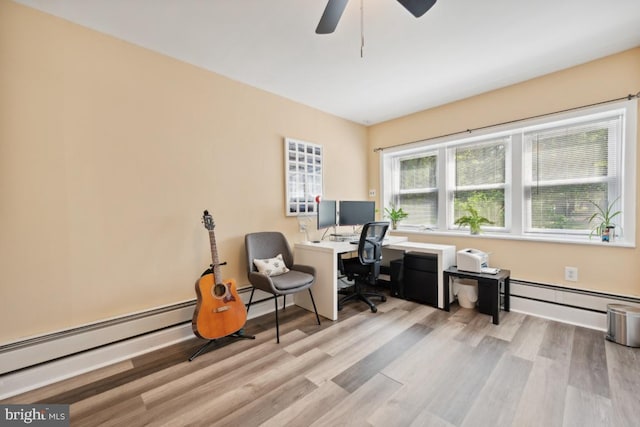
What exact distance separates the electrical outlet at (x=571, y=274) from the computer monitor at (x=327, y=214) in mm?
2394

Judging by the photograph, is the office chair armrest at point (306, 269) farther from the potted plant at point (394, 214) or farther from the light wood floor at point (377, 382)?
the potted plant at point (394, 214)

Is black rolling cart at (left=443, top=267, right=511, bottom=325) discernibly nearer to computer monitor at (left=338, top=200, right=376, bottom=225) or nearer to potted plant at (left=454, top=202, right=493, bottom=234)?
potted plant at (left=454, top=202, right=493, bottom=234)

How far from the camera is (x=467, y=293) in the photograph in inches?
116

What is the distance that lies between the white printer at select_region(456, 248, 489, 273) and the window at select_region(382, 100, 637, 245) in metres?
0.44

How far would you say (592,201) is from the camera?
2584 mm

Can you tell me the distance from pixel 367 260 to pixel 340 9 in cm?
225

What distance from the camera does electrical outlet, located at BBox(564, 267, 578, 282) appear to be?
2.59 meters

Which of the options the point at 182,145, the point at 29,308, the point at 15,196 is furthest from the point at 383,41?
the point at 29,308

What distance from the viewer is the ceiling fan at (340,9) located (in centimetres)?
138

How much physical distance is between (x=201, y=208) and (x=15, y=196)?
1.16m

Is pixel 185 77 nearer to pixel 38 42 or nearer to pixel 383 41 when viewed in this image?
pixel 38 42

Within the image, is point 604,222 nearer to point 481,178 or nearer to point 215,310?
point 481,178

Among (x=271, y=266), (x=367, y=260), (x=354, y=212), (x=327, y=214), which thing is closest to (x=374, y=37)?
(x=327, y=214)

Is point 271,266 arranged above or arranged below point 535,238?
below
